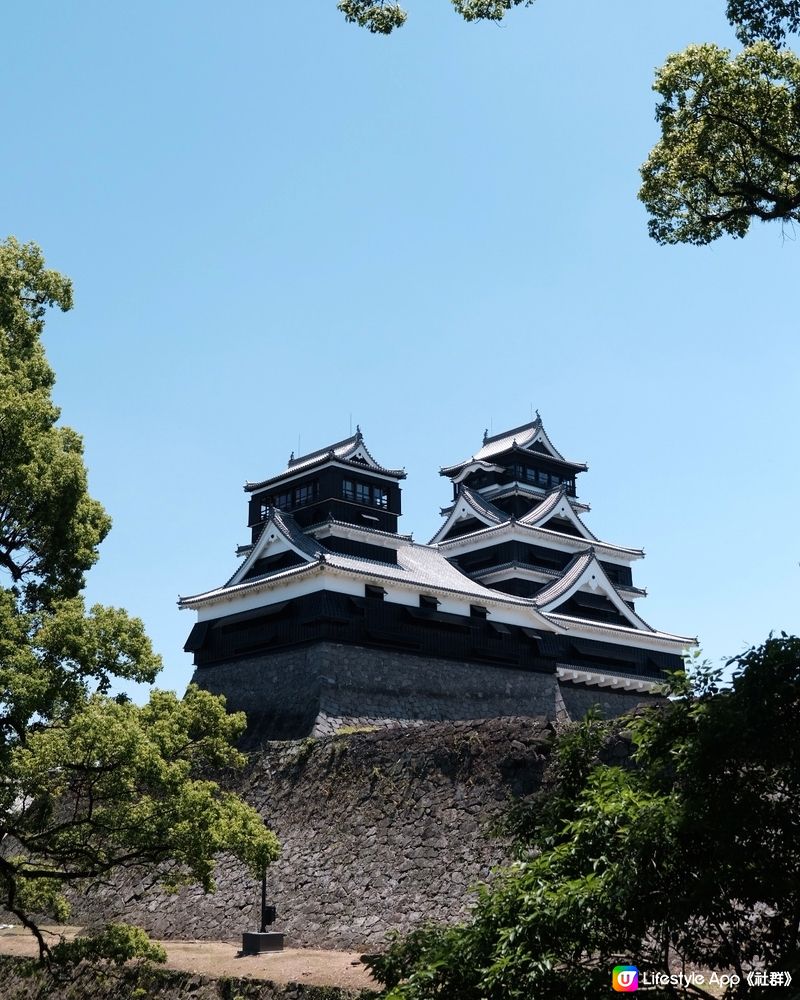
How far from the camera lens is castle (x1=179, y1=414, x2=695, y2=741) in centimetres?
2497

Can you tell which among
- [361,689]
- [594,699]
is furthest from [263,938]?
[594,699]

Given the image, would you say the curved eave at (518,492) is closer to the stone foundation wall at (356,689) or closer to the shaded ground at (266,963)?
the stone foundation wall at (356,689)

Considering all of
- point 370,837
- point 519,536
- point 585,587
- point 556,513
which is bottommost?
point 370,837

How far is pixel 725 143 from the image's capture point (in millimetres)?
10227

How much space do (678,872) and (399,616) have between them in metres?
20.7

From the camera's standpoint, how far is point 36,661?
9477 millimetres

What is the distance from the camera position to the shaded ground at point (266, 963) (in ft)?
42.7

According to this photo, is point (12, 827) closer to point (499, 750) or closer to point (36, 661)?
point (36, 661)

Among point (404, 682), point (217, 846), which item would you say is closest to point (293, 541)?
point (404, 682)

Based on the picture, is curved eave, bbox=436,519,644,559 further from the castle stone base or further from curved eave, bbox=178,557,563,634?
the castle stone base

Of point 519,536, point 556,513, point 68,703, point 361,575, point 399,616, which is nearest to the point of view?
point 68,703

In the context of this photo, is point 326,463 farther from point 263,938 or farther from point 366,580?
point 263,938

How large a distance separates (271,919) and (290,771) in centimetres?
366

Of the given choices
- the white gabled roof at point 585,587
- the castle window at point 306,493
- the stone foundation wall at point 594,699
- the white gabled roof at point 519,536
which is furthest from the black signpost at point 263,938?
the white gabled roof at point 519,536
